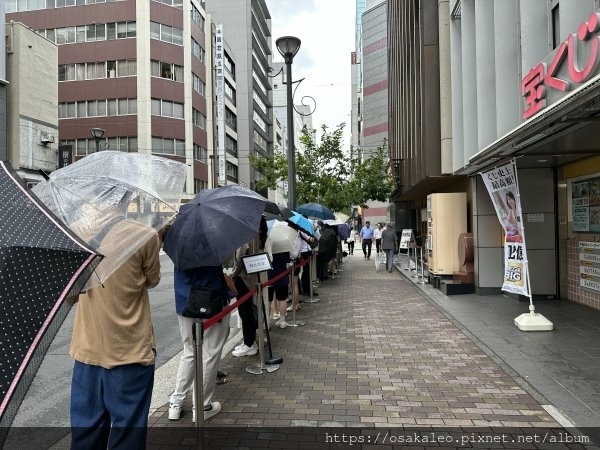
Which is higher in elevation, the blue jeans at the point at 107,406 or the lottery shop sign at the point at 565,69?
the lottery shop sign at the point at 565,69

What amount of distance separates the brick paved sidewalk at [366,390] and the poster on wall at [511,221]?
4.22 feet

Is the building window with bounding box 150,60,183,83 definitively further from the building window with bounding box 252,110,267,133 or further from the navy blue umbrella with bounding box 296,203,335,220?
the navy blue umbrella with bounding box 296,203,335,220

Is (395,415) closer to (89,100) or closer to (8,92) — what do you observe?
(8,92)

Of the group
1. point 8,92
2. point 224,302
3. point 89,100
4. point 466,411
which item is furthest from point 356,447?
point 89,100

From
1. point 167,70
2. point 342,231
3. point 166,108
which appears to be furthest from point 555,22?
point 167,70

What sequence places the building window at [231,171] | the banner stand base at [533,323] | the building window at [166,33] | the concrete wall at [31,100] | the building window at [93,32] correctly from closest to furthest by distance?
the banner stand base at [533,323]
the concrete wall at [31,100]
the building window at [93,32]
the building window at [166,33]
the building window at [231,171]

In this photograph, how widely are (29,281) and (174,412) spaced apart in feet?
10.6

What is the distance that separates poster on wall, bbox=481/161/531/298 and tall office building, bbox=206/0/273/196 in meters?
53.9

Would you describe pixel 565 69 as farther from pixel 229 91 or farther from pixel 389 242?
pixel 229 91

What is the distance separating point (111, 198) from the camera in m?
2.49

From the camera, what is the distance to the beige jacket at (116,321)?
277 centimetres

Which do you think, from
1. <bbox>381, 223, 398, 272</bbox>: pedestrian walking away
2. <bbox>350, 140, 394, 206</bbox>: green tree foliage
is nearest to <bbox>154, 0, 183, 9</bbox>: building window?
<bbox>350, 140, 394, 206</bbox>: green tree foliage

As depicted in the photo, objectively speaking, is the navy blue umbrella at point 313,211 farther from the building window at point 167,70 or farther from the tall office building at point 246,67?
the tall office building at point 246,67

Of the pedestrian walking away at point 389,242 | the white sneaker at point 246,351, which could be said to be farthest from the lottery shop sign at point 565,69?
the pedestrian walking away at point 389,242
